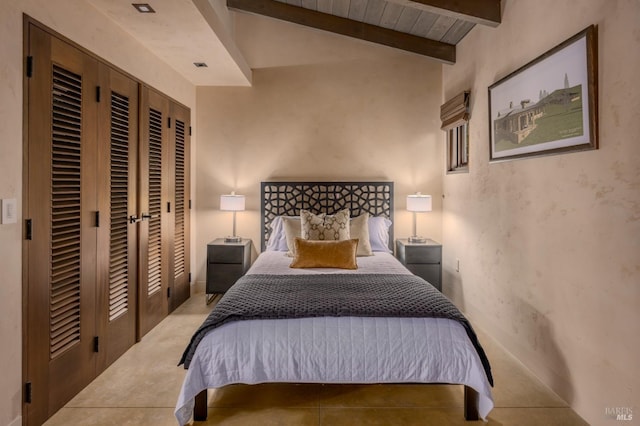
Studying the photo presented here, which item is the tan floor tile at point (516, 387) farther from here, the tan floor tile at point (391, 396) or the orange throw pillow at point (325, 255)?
the orange throw pillow at point (325, 255)

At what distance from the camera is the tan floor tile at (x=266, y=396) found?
95.3 inches

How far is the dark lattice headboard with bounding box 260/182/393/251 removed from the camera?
469 centimetres

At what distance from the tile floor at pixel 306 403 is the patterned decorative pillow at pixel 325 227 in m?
1.57

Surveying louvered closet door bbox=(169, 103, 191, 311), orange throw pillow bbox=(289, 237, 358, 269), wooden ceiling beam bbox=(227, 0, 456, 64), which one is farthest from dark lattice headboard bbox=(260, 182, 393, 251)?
wooden ceiling beam bbox=(227, 0, 456, 64)

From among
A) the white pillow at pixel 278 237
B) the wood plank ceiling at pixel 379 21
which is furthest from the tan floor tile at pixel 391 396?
the wood plank ceiling at pixel 379 21

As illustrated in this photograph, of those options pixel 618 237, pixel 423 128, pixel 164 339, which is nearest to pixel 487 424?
pixel 618 237

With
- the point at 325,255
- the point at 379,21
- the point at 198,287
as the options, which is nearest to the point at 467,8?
the point at 379,21

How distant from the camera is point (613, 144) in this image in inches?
79.6

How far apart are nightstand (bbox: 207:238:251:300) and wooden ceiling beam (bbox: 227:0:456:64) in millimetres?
2423

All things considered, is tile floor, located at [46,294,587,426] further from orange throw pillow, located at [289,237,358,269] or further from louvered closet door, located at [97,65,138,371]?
orange throw pillow, located at [289,237,358,269]

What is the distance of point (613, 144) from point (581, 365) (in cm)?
122

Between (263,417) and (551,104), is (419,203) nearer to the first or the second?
(551,104)

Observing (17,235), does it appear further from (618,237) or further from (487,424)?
(618,237)

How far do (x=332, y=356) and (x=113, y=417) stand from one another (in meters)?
1.28
